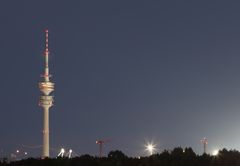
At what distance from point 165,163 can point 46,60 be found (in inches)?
4909

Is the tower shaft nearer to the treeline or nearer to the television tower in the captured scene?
the television tower

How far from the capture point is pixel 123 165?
101 ft

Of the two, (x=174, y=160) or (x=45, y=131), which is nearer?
(x=174, y=160)

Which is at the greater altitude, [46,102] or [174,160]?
[46,102]

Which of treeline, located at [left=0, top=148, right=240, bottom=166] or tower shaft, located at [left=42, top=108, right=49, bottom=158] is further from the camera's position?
tower shaft, located at [left=42, top=108, right=49, bottom=158]

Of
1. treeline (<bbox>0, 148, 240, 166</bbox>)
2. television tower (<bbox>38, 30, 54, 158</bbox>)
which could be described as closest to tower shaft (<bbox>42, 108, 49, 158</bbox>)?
television tower (<bbox>38, 30, 54, 158</bbox>)

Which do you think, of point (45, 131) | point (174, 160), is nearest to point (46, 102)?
point (45, 131)

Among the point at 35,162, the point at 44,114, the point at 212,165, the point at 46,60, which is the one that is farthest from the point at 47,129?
the point at 212,165

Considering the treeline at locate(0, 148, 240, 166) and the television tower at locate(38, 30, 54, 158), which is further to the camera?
the television tower at locate(38, 30, 54, 158)

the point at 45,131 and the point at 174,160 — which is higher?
the point at 45,131

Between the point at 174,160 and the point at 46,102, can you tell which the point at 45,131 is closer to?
the point at 46,102

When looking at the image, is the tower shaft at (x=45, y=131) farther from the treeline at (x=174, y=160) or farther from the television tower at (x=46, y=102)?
the treeline at (x=174, y=160)

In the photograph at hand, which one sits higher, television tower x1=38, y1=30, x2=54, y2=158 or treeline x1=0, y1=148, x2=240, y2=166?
television tower x1=38, y1=30, x2=54, y2=158

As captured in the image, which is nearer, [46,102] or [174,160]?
[174,160]
